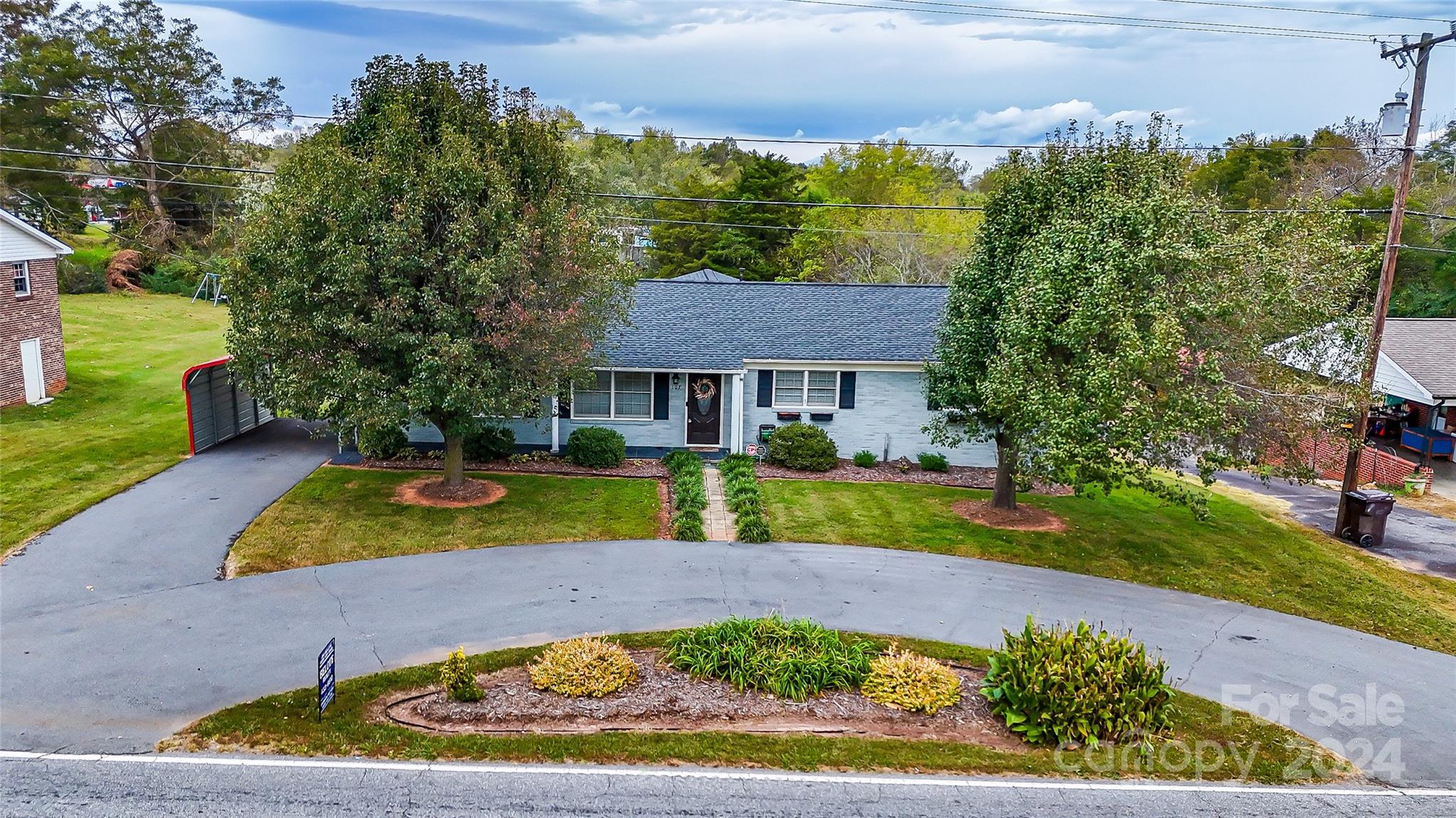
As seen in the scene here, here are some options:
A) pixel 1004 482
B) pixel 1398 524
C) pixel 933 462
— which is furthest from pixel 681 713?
pixel 1398 524

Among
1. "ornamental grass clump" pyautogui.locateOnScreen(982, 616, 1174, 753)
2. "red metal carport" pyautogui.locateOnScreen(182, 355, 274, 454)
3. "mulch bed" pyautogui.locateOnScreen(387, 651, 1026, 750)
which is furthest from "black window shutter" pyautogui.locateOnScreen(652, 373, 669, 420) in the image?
"ornamental grass clump" pyautogui.locateOnScreen(982, 616, 1174, 753)

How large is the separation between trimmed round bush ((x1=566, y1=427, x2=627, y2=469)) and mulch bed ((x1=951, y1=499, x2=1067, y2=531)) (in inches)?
301

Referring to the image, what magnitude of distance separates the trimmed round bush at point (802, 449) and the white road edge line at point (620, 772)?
1166 centimetres

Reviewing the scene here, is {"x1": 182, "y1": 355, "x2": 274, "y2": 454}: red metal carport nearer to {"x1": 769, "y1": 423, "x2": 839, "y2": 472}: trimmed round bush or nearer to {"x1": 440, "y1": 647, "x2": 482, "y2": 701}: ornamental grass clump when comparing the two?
{"x1": 769, "y1": 423, "x2": 839, "y2": 472}: trimmed round bush

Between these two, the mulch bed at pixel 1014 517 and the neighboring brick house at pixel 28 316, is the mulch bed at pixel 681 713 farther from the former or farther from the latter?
the neighboring brick house at pixel 28 316

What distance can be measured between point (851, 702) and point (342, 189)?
11475mm

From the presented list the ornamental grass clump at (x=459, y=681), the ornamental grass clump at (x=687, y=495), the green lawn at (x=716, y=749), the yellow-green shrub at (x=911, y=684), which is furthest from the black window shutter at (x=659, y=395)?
the green lawn at (x=716, y=749)

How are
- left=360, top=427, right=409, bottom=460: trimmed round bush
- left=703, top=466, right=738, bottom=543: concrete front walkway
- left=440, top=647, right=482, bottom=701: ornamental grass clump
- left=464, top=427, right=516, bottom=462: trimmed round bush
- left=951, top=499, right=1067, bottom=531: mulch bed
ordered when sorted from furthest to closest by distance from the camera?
left=464, top=427, right=516, bottom=462: trimmed round bush, left=951, top=499, right=1067, bottom=531: mulch bed, left=703, top=466, right=738, bottom=543: concrete front walkway, left=360, top=427, right=409, bottom=460: trimmed round bush, left=440, top=647, right=482, bottom=701: ornamental grass clump

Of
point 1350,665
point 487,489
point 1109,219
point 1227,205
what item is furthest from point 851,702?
point 1227,205

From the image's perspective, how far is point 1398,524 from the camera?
18.9 meters

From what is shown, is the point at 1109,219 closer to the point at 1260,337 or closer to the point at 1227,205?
the point at 1260,337

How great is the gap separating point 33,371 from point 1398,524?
34.3 meters

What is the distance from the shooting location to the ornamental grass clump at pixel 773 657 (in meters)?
10.2

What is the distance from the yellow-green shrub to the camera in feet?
32.5
